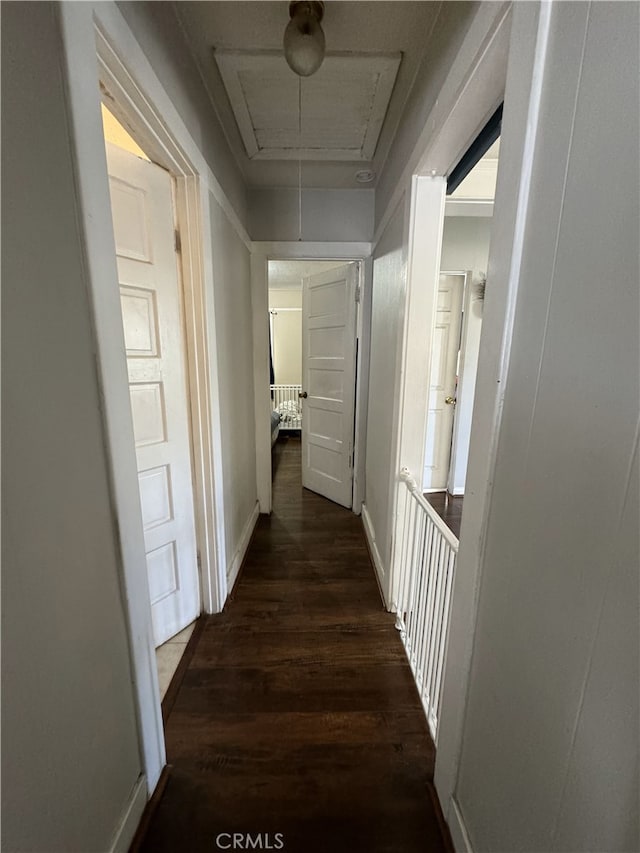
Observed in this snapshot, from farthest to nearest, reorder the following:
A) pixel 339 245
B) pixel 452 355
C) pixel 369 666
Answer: pixel 452 355 → pixel 339 245 → pixel 369 666

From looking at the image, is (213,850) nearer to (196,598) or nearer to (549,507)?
(196,598)

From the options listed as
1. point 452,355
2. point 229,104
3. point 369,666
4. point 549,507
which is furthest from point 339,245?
point 369,666

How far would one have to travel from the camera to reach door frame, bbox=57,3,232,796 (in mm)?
713

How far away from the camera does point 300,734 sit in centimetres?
123

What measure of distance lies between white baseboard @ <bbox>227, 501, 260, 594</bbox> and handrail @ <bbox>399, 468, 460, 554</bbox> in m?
1.21

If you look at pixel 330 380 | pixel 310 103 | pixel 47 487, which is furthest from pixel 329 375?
pixel 47 487

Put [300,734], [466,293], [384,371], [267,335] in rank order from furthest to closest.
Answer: [466,293] < [267,335] < [384,371] < [300,734]

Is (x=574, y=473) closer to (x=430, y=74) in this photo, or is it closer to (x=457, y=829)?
(x=457, y=829)

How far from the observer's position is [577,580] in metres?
0.52

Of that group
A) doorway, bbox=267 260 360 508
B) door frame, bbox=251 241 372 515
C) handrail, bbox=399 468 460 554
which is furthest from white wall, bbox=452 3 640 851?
doorway, bbox=267 260 360 508

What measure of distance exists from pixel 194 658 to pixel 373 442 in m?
1.64

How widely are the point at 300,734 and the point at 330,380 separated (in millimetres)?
2432

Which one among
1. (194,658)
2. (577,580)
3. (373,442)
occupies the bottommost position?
(194,658)

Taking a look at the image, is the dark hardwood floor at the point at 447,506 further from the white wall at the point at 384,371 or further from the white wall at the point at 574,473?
the white wall at the point at 574,473
